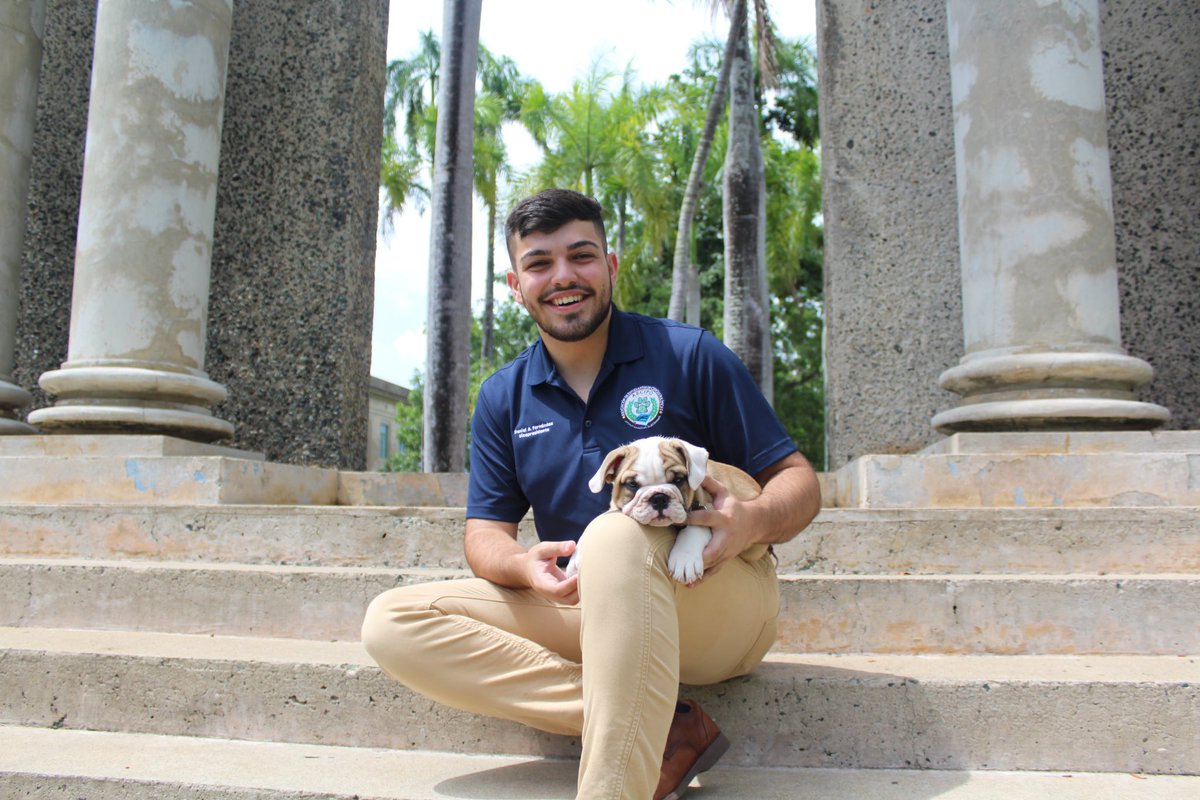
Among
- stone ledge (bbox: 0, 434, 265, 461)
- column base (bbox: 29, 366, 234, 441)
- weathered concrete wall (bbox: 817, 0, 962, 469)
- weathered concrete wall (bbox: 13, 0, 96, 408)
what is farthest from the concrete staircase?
weathered concrete wall (bbox: 13, 0, 96, 408)

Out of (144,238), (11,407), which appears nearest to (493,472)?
(144,238)

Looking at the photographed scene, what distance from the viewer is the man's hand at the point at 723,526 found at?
8.13 ft

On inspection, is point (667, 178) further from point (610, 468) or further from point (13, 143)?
point (610, 468)

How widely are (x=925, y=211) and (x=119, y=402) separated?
531cm

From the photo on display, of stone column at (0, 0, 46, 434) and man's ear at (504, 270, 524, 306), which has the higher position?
stone column at (0, 0, 46, 434)

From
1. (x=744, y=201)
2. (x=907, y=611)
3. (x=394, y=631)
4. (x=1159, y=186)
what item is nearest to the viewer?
(x=394, y=631)

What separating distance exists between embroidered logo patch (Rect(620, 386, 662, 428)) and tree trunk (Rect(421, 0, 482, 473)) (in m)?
9.03

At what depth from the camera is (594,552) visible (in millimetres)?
2404

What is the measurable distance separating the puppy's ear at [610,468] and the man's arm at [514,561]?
27cm

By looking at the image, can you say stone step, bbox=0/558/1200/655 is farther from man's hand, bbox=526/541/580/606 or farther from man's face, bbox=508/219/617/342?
man's face, bbox=508/219/617/342

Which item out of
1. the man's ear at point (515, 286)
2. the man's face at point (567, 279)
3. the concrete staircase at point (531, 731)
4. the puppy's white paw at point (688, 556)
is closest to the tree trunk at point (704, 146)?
the concrete staircase at point (531, 731)

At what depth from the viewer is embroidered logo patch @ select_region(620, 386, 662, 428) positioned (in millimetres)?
2971

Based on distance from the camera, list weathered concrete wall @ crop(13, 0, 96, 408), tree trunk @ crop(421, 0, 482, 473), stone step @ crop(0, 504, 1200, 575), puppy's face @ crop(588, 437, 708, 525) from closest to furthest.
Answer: puppy's face @ crop(588, 437, 708, 525) → stone step @ crop(0, 504, 1200, 575) → weathered concrete wall @ crop(13, 0, 96, 408) → tree trunk @ crop(421, 0, 482, 473)

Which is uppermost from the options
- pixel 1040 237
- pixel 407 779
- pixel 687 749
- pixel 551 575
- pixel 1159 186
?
pixel 1159 186
